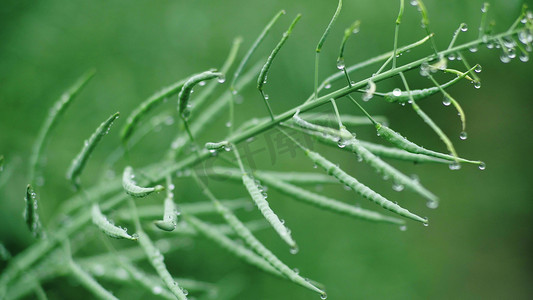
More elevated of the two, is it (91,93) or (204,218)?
(91,93)

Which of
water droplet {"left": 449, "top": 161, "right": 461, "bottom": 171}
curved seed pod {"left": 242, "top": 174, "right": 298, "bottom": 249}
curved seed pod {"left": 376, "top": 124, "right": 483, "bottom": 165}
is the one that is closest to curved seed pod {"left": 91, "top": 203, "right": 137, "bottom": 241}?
curved seed pod {"left": 242, "top": 174, "right": 298, "bottom": 249}

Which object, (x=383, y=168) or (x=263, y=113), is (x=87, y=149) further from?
(x=263, y=113)


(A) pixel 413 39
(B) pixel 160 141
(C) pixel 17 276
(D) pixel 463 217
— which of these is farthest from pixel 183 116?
(D) pixel 463 217

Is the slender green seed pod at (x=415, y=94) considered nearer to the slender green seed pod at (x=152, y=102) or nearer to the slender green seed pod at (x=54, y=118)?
the slender green seed pod at (x=152, y=102)

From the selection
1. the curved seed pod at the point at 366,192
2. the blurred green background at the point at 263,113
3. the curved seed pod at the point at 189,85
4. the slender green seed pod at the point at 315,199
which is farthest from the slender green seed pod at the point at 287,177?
the blurred green background at the point at 263,113

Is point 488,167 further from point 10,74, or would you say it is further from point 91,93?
point 10,74

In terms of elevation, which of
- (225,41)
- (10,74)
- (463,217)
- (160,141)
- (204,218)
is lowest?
(463,217)

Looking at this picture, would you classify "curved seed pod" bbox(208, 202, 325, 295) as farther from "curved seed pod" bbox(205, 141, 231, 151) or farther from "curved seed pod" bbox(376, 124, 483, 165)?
"curved seed pod" bbox(376, 124, 483, 165)
